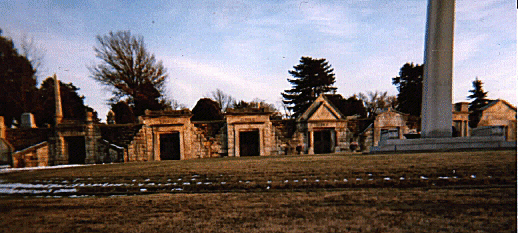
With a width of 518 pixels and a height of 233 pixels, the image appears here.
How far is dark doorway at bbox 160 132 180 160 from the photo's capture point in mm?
15453

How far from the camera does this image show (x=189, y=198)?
10.3ft

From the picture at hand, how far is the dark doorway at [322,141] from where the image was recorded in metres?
16.4

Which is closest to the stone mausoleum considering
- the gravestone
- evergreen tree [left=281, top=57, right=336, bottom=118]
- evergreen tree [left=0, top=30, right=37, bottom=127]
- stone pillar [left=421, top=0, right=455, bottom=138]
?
stone pillar [left=421, top=0, right=455, bottom=138]

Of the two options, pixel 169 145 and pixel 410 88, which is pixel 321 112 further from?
pixel 410 88

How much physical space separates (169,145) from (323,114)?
11.3 metres

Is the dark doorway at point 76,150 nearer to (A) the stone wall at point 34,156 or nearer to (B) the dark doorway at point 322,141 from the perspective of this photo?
(A) the stone wall at point 34,156

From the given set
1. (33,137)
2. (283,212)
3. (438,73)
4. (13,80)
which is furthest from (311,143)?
(33,137)

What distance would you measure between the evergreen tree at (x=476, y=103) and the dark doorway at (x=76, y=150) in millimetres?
28344

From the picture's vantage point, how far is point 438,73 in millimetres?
8562

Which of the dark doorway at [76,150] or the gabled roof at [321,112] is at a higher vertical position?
the gabled roof at [321,112]

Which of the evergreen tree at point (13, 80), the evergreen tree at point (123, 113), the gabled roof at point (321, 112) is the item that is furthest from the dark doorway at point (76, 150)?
the gabled roof at point (321, 112)

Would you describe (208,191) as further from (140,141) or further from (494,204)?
(140,141)

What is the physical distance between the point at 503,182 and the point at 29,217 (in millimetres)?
6210

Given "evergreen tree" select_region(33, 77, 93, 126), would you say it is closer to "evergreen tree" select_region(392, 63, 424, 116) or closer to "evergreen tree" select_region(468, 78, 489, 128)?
"evergreen tree" select_region(468, 78, 489, 128)
